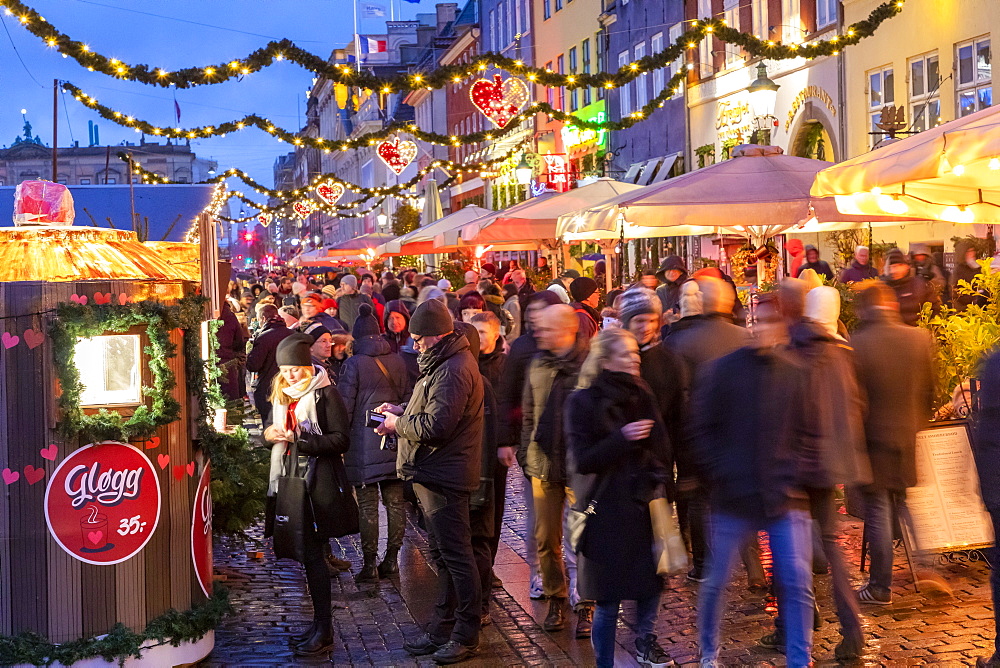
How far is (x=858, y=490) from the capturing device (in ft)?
22.9

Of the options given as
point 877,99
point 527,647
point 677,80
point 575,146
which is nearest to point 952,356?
point 527,647

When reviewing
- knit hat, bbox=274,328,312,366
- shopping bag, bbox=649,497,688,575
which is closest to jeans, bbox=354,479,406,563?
knit hat, bbox=274,328,312,366

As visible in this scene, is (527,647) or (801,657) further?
(527,647)

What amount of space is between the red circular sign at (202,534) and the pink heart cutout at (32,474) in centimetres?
84

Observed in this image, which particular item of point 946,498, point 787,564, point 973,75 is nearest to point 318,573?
point 787,564

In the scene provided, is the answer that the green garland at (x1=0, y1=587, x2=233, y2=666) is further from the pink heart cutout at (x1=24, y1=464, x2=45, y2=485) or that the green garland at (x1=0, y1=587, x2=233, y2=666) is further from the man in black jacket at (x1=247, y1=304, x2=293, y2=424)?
the man in black jacket at (x1=247, y1=304, x2=293, y2=424)

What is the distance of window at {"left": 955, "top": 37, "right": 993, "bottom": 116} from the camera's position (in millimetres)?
16859

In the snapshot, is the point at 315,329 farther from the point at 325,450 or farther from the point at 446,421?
the point at 446,421

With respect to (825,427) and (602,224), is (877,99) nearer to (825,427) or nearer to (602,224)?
(602,224)

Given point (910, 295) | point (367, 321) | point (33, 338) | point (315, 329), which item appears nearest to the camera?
point (33, 338)

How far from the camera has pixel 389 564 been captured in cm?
878

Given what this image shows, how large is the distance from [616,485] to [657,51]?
26.2m

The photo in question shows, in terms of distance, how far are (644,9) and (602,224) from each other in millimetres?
20335

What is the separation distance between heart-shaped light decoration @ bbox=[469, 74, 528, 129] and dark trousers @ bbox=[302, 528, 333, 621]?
17878 mm
